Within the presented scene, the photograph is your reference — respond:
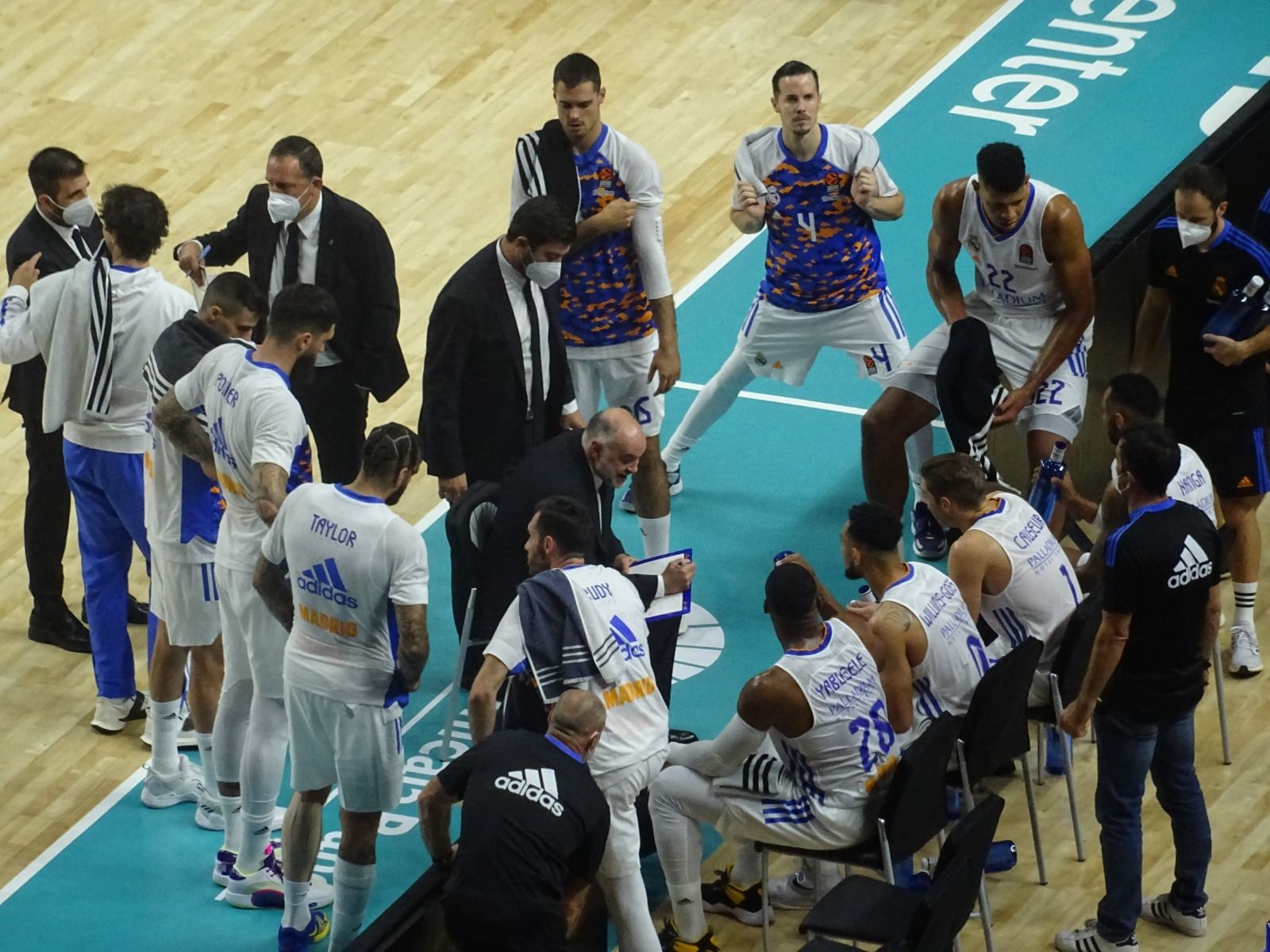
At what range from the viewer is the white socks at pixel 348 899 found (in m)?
7.14

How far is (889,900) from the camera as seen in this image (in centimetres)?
665

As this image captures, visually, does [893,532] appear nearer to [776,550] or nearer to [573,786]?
[573,786]

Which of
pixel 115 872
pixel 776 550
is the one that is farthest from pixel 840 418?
pixel 115 872

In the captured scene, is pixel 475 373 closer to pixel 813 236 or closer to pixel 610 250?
pixel 610 250

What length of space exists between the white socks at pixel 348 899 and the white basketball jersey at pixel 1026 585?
7.44 feet

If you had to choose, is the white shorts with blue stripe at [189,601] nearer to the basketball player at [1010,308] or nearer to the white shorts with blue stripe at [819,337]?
the basketball player at [1010,308]

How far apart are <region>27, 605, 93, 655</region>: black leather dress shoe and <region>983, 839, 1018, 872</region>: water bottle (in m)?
3.75

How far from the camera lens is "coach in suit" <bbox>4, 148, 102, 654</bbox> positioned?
8.73 metres

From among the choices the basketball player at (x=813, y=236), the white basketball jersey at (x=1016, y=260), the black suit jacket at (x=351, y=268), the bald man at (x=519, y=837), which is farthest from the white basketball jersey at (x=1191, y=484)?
the black suit jacket at (x=351, y=268)

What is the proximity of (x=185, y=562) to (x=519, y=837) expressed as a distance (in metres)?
2.24

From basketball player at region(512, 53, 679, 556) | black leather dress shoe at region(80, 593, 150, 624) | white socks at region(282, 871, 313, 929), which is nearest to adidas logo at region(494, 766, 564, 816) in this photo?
white socks at region(282, 871, 313, 929)

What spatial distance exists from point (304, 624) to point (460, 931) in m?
1.21

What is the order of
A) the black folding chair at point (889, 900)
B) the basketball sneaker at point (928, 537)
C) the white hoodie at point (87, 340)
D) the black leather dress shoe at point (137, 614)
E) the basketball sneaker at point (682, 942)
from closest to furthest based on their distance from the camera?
the black folding chair at point (889, 900), the basketball sneaker at point (682, 942), the white hoodie at point (87, 340), the black leather dress shoe at point (137, 614), the basketball sneaker at point (928, 537)

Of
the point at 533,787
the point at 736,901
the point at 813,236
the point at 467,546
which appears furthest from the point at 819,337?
the point at 533,787
